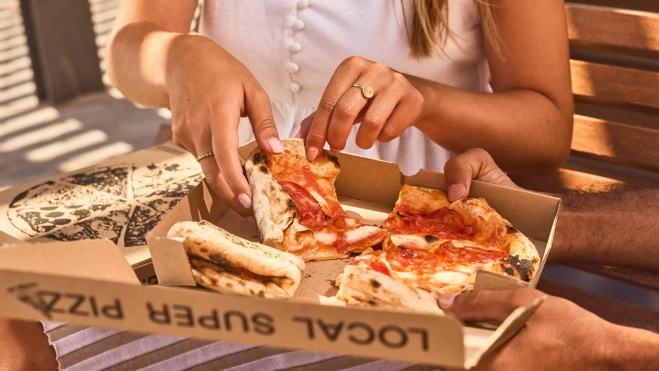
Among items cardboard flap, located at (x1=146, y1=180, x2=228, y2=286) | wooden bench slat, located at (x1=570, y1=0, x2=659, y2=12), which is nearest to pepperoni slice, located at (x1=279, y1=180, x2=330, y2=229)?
cardboard flap, located at (x1=146, y1=180, x2=228, y2=286)

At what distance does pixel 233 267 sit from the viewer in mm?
1044

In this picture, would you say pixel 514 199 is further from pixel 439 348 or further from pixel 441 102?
pixel 439 348

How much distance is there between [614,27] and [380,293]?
1241 mm

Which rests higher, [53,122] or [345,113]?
[345,113]

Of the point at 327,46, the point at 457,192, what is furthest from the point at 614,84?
the point at 457,192

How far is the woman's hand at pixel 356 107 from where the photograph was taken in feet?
4.10

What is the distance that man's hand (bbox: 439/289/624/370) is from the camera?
2.98ft

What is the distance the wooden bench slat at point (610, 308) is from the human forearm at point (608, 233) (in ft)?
0.32

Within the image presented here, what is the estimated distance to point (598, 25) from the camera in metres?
1.91

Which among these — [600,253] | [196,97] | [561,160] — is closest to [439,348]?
[196,97]

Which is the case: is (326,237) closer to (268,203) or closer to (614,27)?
(268,203)

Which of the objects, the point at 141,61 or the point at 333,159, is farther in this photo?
the point at 141,61

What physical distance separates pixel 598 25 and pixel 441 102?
64cm

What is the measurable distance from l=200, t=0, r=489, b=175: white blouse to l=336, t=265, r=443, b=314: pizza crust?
35.1 inches
